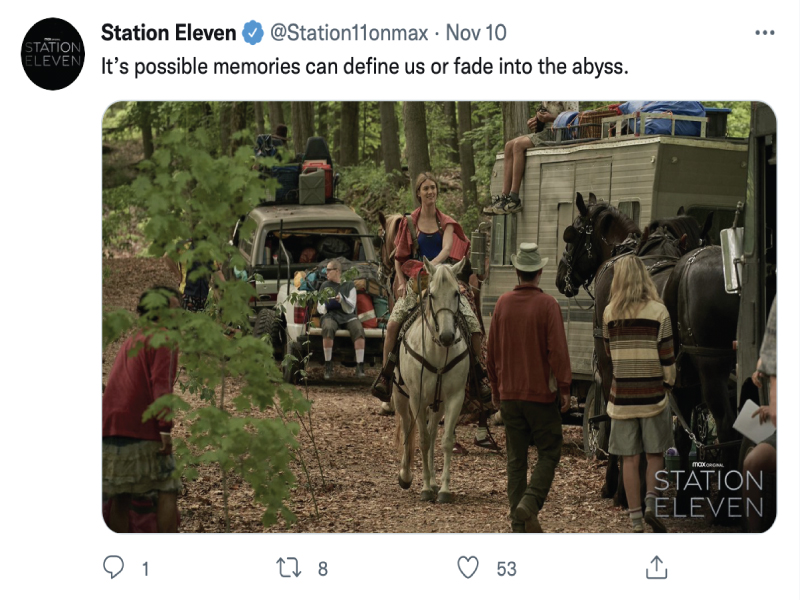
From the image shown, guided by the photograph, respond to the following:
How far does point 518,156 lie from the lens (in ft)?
35.6

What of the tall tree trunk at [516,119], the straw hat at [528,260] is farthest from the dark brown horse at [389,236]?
the straw hat at [528,260]

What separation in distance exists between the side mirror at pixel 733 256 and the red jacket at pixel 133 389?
3.36 m

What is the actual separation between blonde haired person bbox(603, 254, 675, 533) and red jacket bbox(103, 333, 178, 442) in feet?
9.77

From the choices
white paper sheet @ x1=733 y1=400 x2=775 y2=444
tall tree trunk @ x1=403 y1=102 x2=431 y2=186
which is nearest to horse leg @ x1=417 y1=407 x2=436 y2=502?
white paper sheet @ x1=733 y1=400 x2=775 y2=444

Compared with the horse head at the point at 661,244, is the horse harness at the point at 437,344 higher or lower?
lower

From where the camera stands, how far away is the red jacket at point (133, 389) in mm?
5633

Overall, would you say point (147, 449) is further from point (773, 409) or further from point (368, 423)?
point (368, 423)

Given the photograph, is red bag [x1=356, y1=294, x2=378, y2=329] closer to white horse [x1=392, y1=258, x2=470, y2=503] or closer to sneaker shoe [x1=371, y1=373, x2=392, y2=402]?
sneaker shoe [x1=371, y1=373, x2=392, y2=402]

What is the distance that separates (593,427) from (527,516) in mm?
3452

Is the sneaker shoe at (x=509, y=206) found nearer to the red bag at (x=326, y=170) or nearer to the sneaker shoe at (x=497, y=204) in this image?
the sneaker shoe at (x=497, y=204)
